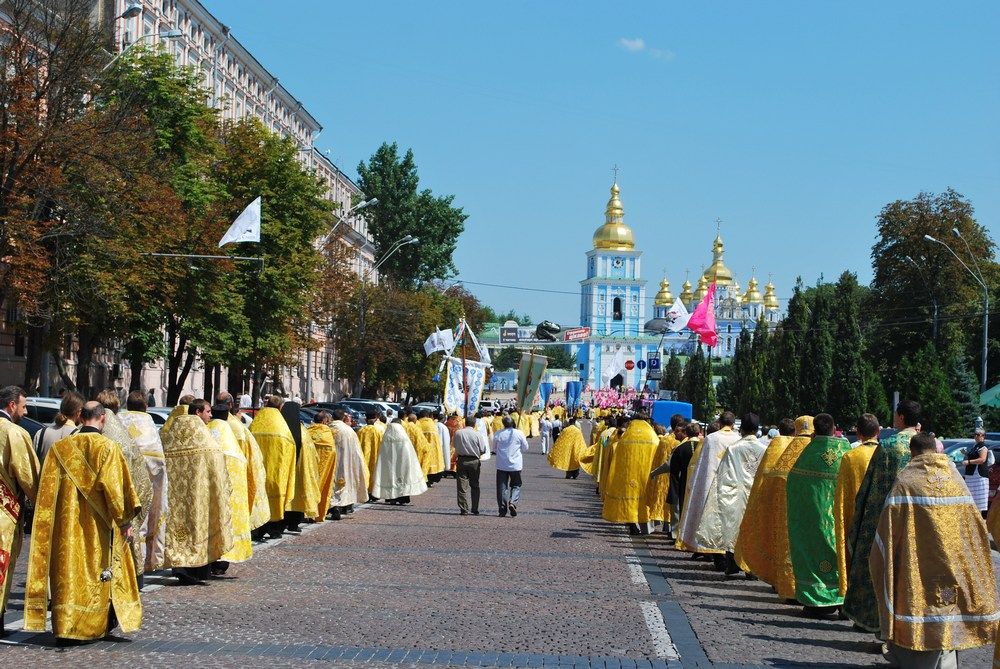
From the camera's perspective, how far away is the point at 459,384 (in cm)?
4088

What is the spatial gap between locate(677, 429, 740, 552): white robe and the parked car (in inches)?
442

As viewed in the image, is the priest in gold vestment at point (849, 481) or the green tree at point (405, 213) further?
the green tree at point (405, 213)

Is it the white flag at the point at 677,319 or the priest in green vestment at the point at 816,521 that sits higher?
the white flag at the point at 677,319

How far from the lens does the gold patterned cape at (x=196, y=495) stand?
1224 centimetres

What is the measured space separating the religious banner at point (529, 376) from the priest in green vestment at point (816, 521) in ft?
91.2

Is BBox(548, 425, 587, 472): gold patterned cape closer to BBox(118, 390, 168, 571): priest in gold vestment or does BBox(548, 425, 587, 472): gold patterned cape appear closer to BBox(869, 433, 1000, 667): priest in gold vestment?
BBox(118, 390, 168, 571): priest in gold vestment

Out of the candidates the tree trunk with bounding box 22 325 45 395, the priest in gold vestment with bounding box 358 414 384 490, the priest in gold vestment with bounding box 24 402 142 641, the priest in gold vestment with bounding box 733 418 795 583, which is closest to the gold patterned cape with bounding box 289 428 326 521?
the priest in gold vestment with bounding box 733 418 795 583

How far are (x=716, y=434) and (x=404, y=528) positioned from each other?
5168mm

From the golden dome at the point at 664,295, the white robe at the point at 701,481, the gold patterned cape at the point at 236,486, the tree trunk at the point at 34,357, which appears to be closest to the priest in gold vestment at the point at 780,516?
the white robe at the point at 701,481

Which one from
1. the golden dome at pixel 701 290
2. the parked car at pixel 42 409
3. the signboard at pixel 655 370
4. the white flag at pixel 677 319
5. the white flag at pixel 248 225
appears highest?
the golden dome at pixel 701 290

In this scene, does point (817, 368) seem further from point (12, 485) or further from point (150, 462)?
point (12, 485)

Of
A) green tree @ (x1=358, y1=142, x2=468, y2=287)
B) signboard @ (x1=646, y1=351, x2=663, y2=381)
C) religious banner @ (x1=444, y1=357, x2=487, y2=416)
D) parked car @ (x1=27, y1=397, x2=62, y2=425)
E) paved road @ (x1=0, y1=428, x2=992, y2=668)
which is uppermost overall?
green tree @ (x1=358, y1=142, x2=468, y2=287)

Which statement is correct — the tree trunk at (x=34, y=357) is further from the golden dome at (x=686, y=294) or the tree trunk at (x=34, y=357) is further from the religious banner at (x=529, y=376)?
the golden dome at (x=686, y=294)

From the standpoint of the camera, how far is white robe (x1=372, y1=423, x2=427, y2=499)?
2438 centimetres
